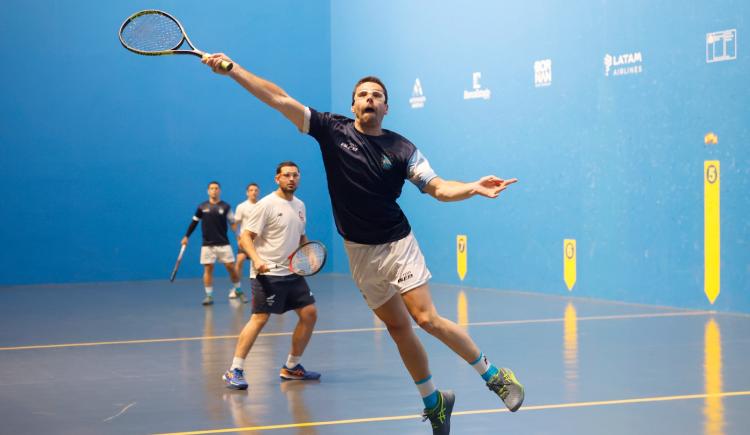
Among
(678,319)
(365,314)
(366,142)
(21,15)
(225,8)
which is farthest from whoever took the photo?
(225,8)

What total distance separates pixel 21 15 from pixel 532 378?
11.6m

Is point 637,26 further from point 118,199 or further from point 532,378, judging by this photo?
point 118,199

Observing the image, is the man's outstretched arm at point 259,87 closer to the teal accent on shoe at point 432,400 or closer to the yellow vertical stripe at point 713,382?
the teal accent on shoe at point 432,400

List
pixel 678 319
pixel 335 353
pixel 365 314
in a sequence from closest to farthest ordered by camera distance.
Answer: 1. pixel 335 353
2. pixel 678 319
3. pixel 365 314

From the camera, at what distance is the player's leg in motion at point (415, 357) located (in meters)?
5.25

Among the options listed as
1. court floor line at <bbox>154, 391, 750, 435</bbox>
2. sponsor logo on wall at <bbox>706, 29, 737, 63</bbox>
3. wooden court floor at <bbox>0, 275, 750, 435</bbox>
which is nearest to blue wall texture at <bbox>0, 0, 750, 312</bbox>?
sponsor logo on wall at <bbox>706, 29, 737, 63</bbox>

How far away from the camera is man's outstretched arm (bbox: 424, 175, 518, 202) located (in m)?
4.77

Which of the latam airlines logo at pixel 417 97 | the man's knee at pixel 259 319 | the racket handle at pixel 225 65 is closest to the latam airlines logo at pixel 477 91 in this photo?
the latam airlines logo at pixel 417 97

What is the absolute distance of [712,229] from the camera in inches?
430

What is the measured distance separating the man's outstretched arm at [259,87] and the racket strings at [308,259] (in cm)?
185

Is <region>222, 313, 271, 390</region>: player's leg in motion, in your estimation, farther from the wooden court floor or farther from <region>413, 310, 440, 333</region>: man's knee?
<region>413, 310, 440, 333</region>: man's knee

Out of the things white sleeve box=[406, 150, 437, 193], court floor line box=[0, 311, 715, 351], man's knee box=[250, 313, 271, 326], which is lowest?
court floor line box=[0, 311, 715, 351]

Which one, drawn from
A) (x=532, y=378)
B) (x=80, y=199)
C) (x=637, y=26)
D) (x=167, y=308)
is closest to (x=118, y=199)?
(x=80, y=199)

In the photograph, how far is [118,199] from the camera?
16.6 meters
